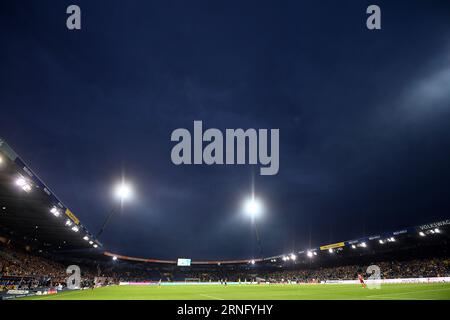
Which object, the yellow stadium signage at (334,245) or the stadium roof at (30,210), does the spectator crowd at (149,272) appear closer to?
the stadium roof at (30,210)

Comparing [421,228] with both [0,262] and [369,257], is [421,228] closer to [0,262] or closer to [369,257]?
[369,257]

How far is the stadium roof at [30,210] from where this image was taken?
76.3 ft

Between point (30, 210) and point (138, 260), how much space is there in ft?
228

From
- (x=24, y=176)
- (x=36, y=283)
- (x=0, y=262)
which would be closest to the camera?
(x=24, y=176)

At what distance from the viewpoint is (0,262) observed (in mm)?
35000

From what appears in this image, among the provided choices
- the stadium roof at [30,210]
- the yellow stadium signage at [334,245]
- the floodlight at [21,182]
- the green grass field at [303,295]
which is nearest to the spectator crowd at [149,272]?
the stadium roof at [30,210]

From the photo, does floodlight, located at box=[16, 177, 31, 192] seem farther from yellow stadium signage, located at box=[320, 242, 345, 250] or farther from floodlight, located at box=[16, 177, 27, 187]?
yellow stadium signage, located at box=[320, 242, 345, 250]

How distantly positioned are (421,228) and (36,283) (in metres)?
57.9

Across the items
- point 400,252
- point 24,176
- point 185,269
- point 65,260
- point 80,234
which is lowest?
point 185,269

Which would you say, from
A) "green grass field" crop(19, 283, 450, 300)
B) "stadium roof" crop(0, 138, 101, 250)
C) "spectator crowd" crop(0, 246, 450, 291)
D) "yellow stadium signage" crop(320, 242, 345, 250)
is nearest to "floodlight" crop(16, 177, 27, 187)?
"stadium roof" crop(0, 138, 101, 250)

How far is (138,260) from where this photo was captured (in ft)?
320

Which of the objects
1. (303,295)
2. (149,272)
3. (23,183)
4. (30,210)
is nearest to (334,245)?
(303,295)
